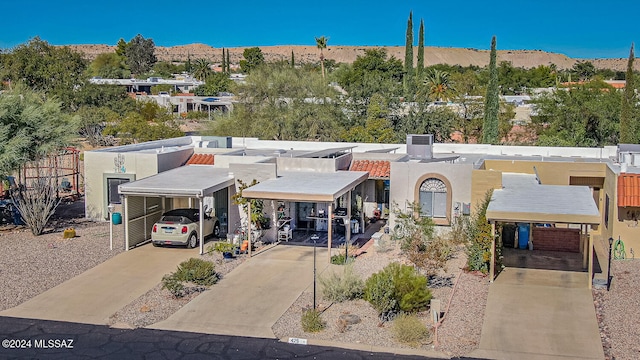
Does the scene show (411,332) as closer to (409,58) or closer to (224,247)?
(224,247)

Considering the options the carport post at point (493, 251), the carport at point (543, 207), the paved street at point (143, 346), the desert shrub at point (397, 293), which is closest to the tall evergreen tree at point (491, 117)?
the carport at point (543, 207)

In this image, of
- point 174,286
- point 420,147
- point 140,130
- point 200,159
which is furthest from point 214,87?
point 174,286

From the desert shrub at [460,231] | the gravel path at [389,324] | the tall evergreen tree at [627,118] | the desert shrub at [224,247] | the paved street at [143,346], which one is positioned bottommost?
the paved street at [143,346]

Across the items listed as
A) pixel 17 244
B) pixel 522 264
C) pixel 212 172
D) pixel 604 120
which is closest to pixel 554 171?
pixel 522 264

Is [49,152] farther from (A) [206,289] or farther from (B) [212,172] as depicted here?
(A) [206,289]

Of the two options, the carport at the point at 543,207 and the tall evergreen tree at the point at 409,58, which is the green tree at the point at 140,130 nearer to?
the tall evergreen tree at the point at 409,58

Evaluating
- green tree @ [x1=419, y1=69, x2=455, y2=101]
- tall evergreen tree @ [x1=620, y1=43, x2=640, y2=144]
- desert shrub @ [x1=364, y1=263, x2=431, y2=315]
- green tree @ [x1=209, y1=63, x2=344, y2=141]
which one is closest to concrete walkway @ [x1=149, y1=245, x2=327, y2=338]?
desert shrub @ [x1=364, y1=263, x2=431, y2=315]
